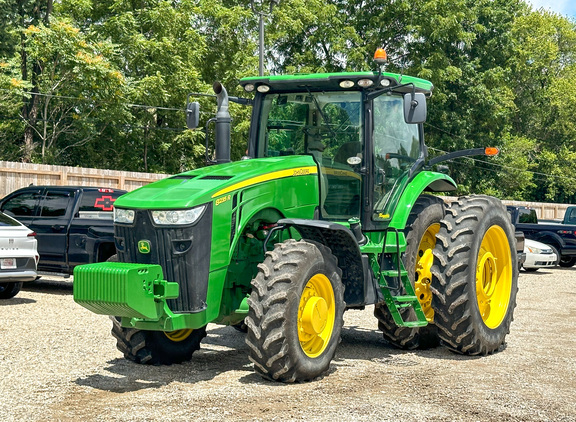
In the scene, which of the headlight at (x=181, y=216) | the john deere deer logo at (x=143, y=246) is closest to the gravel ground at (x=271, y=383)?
the john deere deer logo at (x=143, y=246)

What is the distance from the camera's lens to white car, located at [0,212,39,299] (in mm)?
12477

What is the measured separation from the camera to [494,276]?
905 cm

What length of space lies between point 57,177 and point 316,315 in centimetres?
1659

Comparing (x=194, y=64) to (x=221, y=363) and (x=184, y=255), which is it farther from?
(x=184, y=255)

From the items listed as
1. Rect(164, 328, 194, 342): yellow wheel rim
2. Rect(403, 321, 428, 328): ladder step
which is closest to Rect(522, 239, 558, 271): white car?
Rect(403, 321, 428, 328): ladder step

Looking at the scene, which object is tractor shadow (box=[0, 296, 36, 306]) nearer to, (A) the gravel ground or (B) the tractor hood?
(A) the gravel ground

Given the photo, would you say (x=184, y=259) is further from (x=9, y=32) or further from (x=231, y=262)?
(x=9, y=32)

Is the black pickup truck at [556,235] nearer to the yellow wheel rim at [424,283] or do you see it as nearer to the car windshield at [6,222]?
the car windshield at [6,222]

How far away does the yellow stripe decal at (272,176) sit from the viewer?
6.87 meters

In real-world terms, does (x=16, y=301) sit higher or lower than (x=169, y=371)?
lower

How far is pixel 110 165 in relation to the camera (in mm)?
32031

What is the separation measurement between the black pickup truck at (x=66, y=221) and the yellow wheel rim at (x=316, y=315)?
24.2 feet

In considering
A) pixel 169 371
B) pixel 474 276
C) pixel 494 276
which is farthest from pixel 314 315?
pixel 494 276

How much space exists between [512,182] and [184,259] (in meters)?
48.9
